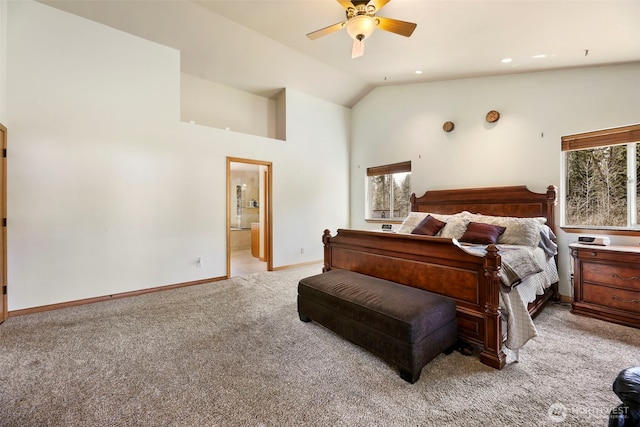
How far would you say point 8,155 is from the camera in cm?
292

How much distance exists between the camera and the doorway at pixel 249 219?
506cm

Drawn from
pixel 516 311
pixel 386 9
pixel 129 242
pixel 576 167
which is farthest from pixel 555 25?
pixel 129 242

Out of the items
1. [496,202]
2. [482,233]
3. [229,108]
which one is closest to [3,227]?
[229,108]

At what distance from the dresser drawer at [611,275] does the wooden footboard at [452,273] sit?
1.82 m

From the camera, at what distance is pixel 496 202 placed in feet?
12.6

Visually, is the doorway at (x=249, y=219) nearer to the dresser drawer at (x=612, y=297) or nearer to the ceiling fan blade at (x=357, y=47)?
the ceiling fan blade at (x=357, y=47)

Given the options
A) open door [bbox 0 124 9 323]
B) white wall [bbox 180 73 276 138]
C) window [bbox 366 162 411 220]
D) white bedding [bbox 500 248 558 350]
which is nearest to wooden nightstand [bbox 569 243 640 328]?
white bedding [bbox 500 248 558 350]

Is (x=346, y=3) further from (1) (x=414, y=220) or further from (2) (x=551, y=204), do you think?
(2) (x=551, y=204)

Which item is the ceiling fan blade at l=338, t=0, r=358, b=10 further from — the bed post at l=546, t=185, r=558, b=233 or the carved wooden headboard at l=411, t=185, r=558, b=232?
the bed post at l=546, t=185, r=558, b=233

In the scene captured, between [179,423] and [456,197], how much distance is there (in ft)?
14.2

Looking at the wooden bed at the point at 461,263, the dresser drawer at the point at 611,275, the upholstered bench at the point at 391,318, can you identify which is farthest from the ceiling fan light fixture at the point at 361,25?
the dresser drawer at the point at 611,275

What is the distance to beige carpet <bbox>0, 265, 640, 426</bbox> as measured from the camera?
60.2 inches

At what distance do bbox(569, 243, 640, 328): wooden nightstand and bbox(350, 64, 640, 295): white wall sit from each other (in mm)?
539

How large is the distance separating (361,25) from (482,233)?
8.86ft
